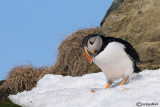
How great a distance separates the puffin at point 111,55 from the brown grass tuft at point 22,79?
5.42 m

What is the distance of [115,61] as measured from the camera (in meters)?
5.69

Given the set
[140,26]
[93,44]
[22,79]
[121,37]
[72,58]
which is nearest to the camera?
[93,44]

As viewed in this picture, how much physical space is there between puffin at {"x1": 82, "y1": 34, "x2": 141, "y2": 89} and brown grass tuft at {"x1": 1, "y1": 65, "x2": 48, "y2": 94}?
5425 millimetres

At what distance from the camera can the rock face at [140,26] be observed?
8180 mm

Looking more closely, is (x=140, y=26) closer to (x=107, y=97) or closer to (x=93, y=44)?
(x=93, y=44)

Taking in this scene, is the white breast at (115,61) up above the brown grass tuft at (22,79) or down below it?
above

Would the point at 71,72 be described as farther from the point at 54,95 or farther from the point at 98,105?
the point at 98,105

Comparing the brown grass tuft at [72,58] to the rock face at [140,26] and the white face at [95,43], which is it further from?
the white face at [95,43]

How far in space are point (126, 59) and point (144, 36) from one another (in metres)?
2.73

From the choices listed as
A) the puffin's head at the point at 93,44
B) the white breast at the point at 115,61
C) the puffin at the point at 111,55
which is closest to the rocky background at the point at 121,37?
the puffin at the point at 111,55

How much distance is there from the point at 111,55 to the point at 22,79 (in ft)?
20.5

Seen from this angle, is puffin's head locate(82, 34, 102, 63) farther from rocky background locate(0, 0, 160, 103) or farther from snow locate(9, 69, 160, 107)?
rocky background locate(0, 0, 160, 103)

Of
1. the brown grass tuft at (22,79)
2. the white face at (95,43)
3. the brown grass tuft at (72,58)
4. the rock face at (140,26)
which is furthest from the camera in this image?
the brown grass tuft at (22,79)

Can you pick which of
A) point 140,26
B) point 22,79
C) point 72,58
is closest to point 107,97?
point 140,26
